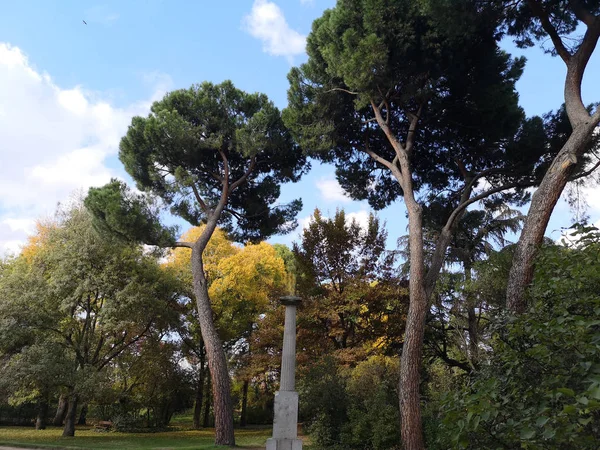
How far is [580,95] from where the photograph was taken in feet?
28.8

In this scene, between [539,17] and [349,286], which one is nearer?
[539,17]

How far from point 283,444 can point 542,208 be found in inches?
241

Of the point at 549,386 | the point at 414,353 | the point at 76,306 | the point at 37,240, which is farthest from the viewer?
the point at 37,240

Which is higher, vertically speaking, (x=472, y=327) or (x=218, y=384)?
(x=472, y=327)

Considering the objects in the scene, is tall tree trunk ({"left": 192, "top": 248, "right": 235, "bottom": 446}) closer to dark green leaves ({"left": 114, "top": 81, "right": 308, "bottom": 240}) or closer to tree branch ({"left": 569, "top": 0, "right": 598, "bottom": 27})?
dark green leaves ({"left": 114, "top": 81, "right": 308, "bottom": 240})

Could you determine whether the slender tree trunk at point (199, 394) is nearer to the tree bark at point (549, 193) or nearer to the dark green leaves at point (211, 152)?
the dark green leaves at point (211, 152)

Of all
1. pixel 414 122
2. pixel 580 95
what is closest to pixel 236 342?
pixel 414 122

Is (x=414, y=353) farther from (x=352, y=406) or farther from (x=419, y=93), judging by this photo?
(x=419, y=93)

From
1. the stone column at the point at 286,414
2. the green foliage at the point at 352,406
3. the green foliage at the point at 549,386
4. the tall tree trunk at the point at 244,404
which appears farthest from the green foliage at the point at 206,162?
the green foliage at the point at 549,386

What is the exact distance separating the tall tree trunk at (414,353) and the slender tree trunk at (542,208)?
197 cm

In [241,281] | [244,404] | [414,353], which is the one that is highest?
[241,281]

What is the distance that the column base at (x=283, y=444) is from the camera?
310 inches

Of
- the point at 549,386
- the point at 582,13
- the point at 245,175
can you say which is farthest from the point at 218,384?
the point at 582,13

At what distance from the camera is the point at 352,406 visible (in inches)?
442
